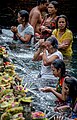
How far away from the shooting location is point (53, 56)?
725 cm

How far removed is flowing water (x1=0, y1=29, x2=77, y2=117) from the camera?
238 inches

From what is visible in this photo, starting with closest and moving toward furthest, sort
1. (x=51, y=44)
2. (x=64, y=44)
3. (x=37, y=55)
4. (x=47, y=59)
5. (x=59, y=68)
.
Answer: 1. (x=59, y=68)
2. (x=51, y=44)
3. (x=47, y=59)
4. (x=37, y=55)
5. (x=64, y=44)

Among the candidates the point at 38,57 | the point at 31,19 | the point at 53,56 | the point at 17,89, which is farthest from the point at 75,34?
the point at 17,89

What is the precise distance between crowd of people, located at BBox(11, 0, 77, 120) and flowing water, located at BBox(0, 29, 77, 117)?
0.45 feet

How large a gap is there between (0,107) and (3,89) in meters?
0.55

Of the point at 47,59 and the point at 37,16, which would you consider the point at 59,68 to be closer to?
the point at 47,59

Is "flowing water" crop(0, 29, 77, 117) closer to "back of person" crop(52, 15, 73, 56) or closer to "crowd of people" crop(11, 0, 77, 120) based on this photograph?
"crowd of people" crop(11, 0, 77, 120)

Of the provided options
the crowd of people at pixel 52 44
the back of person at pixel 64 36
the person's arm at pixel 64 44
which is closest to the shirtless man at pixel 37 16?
the crowd of people at pixel 52 44

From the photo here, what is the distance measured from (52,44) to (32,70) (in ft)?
3.53

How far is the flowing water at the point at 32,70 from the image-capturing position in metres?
6.05

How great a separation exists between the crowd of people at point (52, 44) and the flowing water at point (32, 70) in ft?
0.45

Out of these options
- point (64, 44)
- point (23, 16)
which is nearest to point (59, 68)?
point (64, 44)

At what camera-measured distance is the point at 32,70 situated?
26.7 feet

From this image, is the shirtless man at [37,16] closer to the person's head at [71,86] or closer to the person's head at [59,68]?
the person's head at [59,68]
